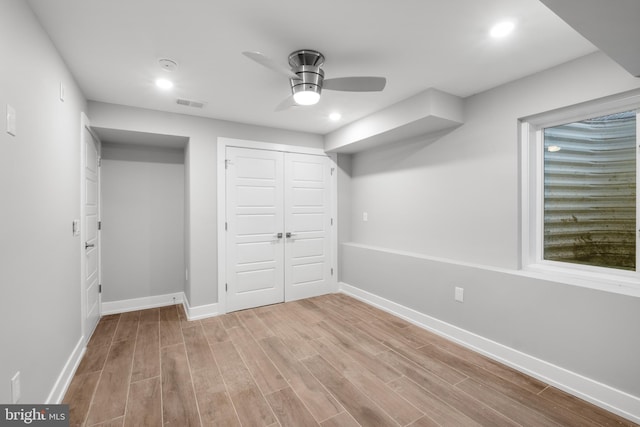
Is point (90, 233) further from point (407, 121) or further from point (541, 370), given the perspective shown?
point (541, 370)

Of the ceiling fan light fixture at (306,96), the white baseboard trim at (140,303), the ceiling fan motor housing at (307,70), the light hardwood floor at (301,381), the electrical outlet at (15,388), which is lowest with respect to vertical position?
the light hardwood floor at (301,381)

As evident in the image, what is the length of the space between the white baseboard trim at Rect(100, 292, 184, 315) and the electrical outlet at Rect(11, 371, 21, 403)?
251 centimetres

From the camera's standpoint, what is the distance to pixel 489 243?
2.74m

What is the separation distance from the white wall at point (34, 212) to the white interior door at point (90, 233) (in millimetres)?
383

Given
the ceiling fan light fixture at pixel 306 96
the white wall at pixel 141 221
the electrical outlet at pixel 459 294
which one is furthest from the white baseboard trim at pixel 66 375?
the electrical outlet at pixel 459 294

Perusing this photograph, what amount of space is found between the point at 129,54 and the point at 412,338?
3507 mm

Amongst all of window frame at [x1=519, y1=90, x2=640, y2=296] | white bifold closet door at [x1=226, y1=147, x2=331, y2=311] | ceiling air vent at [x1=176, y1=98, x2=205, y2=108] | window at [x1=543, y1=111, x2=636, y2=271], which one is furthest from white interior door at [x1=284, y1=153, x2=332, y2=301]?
window at [x1=543, y1=111, x2=636, y2=271]

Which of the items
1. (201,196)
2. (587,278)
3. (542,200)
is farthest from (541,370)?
(201,196)

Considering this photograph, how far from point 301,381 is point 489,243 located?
211cm

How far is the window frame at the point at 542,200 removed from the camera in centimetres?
204

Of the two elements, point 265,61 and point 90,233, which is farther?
point 90,233

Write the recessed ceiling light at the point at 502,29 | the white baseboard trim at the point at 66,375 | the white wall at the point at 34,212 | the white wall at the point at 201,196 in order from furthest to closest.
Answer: the white wall at the point at 201,196 → the white baseboard trim at the point at 66,375 → the recessed ceiling light at the point at 502,29 → the white wall at the point at 34,212

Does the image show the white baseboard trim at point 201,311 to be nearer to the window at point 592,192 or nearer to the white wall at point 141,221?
the white wall at point 141,221

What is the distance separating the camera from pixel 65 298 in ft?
7.13
